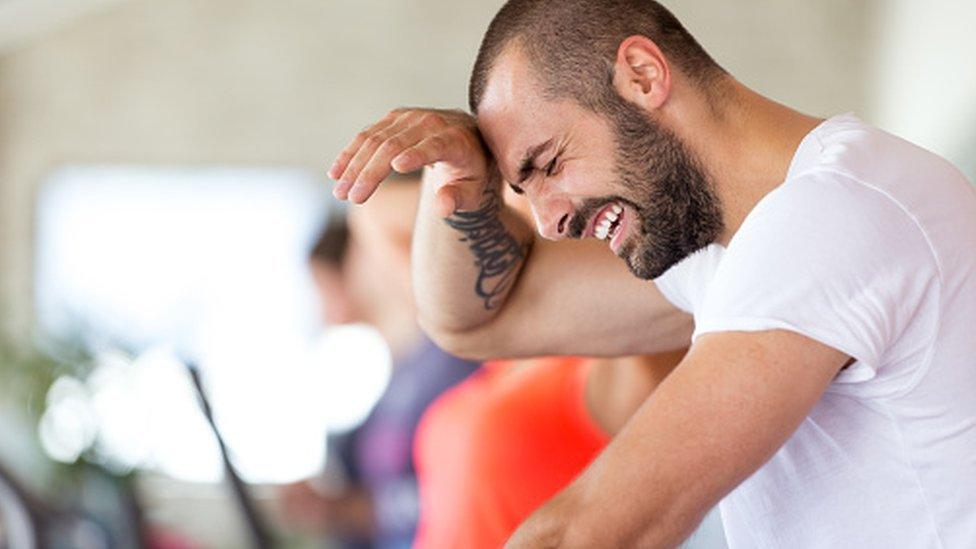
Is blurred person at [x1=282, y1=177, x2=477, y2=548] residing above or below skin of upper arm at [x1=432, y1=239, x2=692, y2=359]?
below

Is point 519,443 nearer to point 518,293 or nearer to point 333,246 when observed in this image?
point 518,293

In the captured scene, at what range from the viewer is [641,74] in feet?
4.64

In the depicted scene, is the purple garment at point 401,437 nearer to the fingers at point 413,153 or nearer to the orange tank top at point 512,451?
the orange tank top at point 512,451

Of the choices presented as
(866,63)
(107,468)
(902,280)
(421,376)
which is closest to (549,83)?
(902,280)

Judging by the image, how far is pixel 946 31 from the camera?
281cm

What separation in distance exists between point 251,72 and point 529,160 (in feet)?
17.0

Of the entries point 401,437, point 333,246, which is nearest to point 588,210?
point 401,437

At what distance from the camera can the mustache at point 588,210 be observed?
4.65 ft

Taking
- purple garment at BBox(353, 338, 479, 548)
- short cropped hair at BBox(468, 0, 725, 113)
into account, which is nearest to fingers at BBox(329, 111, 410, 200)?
short cropped hair at BBox(468, 0, 725, 113)

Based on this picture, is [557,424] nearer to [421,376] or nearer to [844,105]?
[421,376]

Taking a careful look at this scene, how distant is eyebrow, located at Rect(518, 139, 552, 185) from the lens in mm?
1419

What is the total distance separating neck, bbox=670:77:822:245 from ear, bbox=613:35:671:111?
24 millimetres

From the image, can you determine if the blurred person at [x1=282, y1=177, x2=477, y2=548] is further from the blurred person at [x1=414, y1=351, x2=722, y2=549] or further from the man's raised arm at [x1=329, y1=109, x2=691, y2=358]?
the man's raised arm at [x1=329, y1=109, x2=691, y2=358]

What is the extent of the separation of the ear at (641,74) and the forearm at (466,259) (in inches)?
10.4
